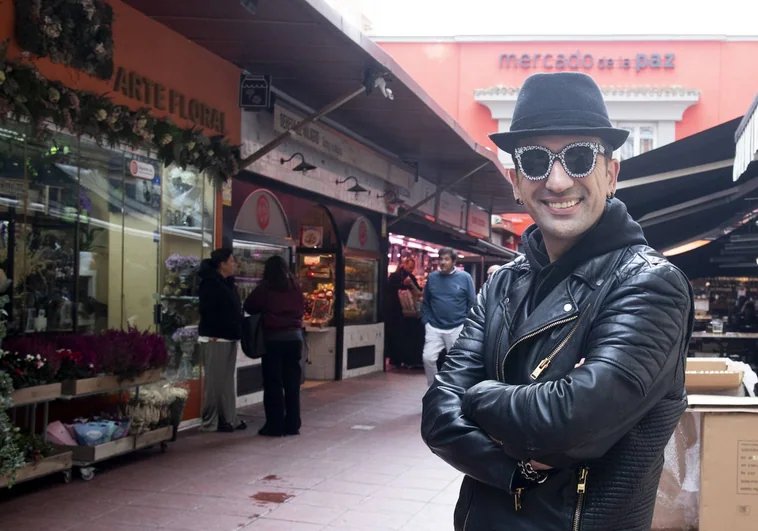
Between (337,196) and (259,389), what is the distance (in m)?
2.93

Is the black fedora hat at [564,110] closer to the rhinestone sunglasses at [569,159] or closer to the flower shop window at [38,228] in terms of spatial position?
the rhinestone sunglasses at [569,159]

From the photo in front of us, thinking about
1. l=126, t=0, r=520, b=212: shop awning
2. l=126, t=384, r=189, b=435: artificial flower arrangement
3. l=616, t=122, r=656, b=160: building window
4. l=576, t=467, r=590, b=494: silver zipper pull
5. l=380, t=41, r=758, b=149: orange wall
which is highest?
l=380, t=41, r=758, b=149: orange wall

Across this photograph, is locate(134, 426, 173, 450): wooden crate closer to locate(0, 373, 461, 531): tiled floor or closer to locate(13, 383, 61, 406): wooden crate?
locate(0, 373, 461, 531): tiled floor

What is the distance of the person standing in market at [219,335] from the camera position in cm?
807

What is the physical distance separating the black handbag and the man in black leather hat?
619 centimetres

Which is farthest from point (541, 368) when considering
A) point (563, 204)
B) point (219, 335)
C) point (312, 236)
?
point (312, 236)

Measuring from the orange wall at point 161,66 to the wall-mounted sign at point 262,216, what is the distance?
1.27 metres

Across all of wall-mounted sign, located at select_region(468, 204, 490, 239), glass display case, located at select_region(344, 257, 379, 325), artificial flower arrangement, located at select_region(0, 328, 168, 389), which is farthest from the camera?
wall-mounted sign, located at select_region(468, 204, 490, 239)

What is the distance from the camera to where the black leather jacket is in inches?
64.1

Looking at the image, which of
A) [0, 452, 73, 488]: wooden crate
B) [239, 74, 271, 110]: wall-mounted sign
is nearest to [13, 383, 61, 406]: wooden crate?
[0, 452, 73, 488]: wooden crate

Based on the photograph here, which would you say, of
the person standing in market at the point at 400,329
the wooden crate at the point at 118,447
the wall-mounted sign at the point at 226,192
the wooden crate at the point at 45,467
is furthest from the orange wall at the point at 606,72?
the wooden crate at the point at 45,467

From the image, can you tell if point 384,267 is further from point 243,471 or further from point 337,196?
point 243,471

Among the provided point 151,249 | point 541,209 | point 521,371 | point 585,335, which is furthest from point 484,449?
point 151,249

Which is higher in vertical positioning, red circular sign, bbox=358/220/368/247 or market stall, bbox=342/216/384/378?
red circular sign, bbox=358/220/368/247
